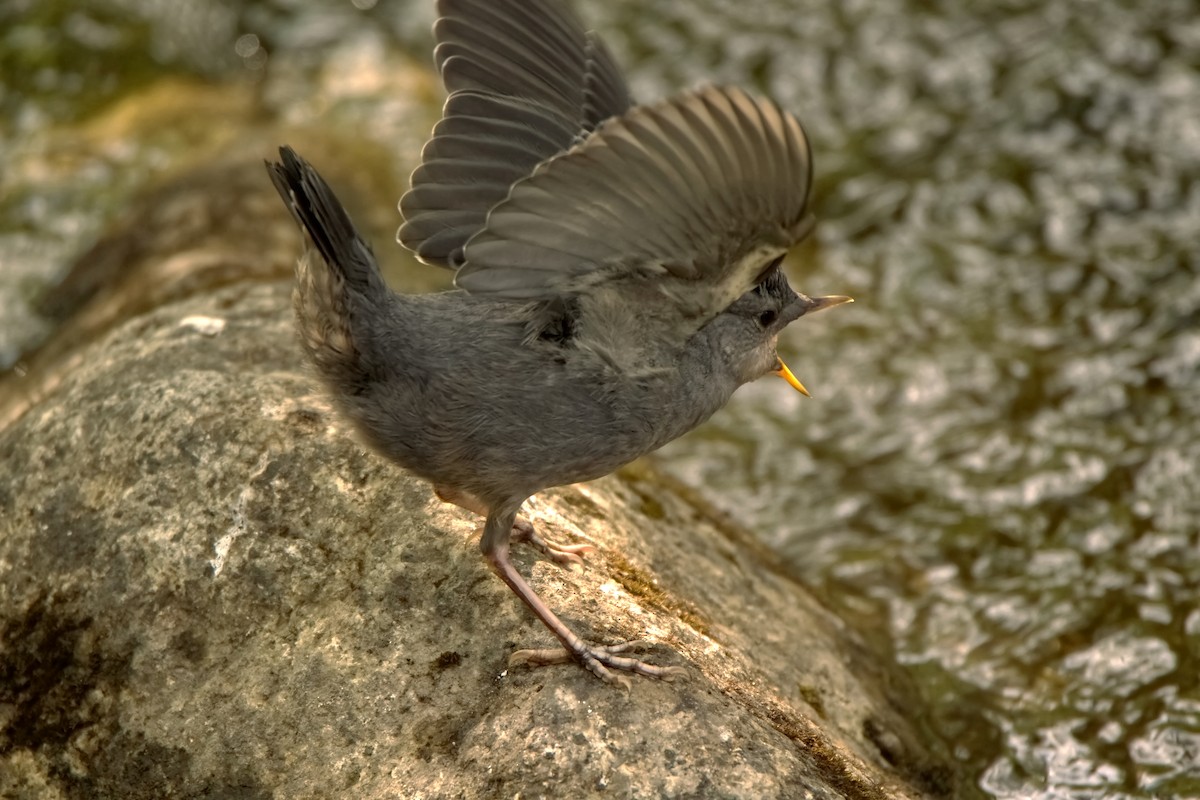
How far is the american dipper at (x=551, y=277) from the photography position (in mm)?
2992

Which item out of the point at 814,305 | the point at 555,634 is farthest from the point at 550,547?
the point at 814,305

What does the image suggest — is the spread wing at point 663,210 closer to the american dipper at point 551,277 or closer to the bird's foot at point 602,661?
the american dipper at point 551,277

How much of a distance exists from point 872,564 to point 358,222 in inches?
119

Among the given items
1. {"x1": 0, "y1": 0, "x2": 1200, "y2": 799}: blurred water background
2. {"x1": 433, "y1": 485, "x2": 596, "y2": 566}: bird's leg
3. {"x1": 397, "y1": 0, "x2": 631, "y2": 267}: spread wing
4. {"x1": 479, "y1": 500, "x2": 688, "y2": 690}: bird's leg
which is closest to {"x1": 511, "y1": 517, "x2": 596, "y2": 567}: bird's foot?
{"x1": 433, "y1": 485, "x2": 596, "y2": 566}: bird's leg

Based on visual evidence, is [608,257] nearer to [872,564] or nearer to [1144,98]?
[872,564]

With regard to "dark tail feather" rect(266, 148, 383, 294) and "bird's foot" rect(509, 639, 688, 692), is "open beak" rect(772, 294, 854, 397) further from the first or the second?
"dark tail feather" rect(266, 148, 383, 294)

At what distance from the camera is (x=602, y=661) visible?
3.34 metres

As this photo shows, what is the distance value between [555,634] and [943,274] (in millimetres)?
4043

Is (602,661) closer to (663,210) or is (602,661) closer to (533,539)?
(533,539)

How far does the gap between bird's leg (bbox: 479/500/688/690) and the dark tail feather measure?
725mm

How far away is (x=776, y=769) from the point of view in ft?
10.4

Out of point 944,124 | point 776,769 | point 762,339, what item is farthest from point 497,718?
point 944,124

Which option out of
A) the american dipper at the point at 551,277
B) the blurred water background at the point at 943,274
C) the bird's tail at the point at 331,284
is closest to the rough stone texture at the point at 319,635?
the american dipper at the point at 551,277

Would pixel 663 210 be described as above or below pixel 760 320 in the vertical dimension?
above
